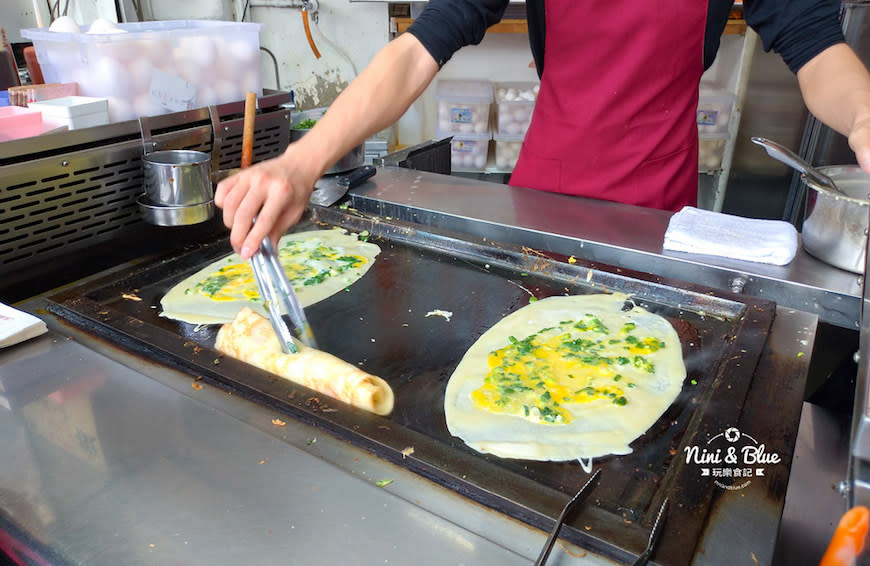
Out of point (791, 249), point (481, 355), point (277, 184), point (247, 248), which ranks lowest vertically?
point (481, 355)

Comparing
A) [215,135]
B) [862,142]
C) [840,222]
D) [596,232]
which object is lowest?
[596,232]

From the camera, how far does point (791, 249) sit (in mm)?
1571

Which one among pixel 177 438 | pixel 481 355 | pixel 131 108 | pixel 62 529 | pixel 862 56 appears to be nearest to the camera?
pixel 62 529

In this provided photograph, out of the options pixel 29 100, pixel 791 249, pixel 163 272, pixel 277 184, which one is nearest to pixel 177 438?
pixel 277 184

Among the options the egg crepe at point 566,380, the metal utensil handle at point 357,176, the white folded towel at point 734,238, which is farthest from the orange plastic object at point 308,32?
the egg crepe at point 566,380

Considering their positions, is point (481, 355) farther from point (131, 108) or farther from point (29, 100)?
point (29, 100)

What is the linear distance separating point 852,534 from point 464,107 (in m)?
3.53

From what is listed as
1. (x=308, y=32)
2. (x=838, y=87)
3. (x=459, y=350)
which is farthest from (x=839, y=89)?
Answer: (x=308, y=32)

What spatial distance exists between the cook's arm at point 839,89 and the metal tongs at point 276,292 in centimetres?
127

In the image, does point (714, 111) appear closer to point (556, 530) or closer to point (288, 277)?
point (288, 277)

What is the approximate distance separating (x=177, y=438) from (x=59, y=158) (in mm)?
872

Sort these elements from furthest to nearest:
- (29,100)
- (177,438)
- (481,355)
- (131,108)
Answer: (131,108), (29,100), (481,355), (177,438)

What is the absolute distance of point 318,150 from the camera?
4.40 ft

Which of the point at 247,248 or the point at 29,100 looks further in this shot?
the point at 29,100
